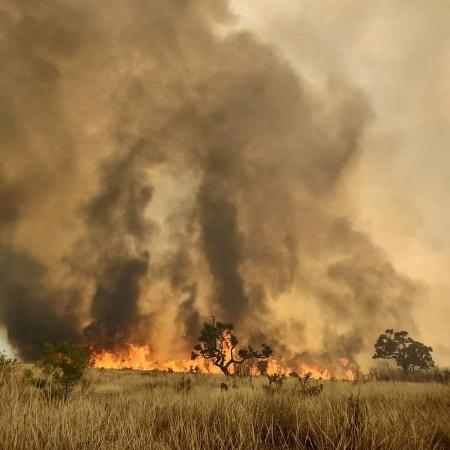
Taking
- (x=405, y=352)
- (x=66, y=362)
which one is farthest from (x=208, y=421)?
(x=405, y=352)

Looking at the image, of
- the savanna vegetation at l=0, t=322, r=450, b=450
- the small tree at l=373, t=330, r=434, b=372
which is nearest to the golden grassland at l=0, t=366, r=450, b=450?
the savanna vegetation at l=0, t=322, r=450, b=450

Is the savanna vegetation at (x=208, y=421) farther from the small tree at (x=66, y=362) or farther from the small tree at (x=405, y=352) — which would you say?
the small tree at (x=405, y=352)

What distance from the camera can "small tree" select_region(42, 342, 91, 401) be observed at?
13.2m

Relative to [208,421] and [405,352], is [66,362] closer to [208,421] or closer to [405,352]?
[208,421]

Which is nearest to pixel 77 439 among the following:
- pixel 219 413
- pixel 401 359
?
pixel 219 413

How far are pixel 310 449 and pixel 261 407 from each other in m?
2.28

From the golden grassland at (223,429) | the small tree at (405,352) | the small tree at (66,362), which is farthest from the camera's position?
the small tree at (405,352)

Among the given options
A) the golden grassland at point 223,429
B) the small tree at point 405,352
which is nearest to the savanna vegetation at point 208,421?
the golden grassland at point 223,429

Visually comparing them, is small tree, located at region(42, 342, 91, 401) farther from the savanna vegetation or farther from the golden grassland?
the golden grassland

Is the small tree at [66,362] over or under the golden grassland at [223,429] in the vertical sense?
over

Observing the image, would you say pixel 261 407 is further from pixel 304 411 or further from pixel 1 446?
pixel 1 446

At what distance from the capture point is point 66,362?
13664mm

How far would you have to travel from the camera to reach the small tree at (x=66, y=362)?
43.3 ft

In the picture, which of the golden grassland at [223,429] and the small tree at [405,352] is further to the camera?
the small tree at [405,352]
